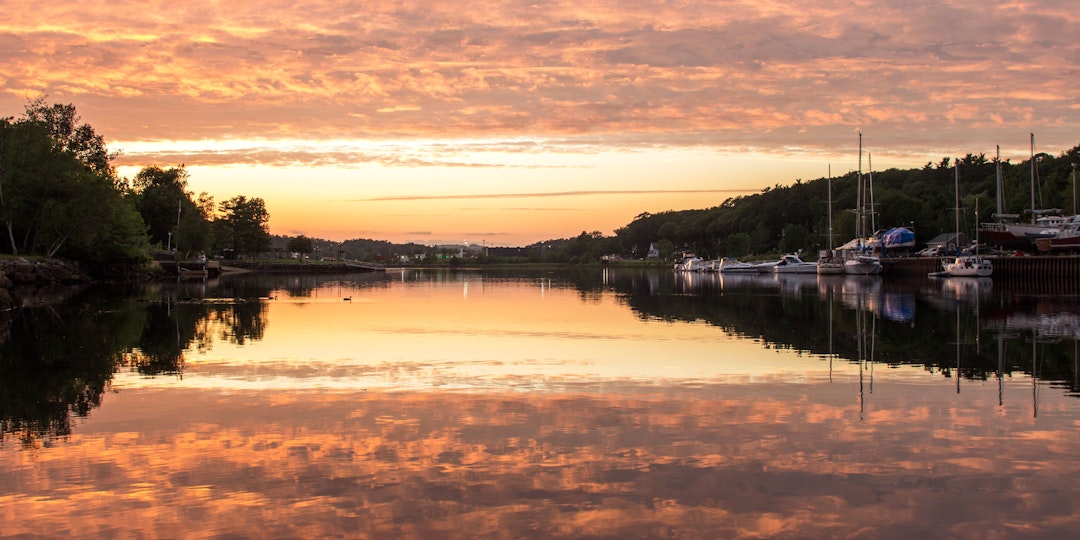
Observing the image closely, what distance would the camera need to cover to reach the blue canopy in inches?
5089

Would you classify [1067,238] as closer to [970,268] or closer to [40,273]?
[970,268]

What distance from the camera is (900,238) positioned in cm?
12975

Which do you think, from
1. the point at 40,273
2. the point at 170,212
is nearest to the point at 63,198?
the point at 40,273

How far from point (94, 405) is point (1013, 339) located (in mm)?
24629

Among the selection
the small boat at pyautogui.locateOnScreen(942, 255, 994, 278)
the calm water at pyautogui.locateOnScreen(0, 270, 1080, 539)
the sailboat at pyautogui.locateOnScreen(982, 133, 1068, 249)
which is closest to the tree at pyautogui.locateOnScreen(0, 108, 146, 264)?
the calm water at pyautogui.locateOnScreen(0, 270, 1080, 539)

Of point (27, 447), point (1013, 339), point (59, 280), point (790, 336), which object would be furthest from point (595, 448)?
point (59, 280)

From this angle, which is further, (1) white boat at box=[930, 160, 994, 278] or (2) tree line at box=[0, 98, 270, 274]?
(1) white boat at box=[930, 160, 994, 278]

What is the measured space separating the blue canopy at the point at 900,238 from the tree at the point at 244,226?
108255 millimetres

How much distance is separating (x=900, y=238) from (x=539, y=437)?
127 m

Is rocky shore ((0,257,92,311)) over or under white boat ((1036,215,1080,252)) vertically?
under

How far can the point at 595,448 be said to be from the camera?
40.4 feet

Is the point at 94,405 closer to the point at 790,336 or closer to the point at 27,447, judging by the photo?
the point at 27,447

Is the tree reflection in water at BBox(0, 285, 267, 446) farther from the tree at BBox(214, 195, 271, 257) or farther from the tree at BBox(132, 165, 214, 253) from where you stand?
the tree at BBox(214, 195, 271, 257)

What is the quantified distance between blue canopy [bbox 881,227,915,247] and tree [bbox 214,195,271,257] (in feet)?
355
